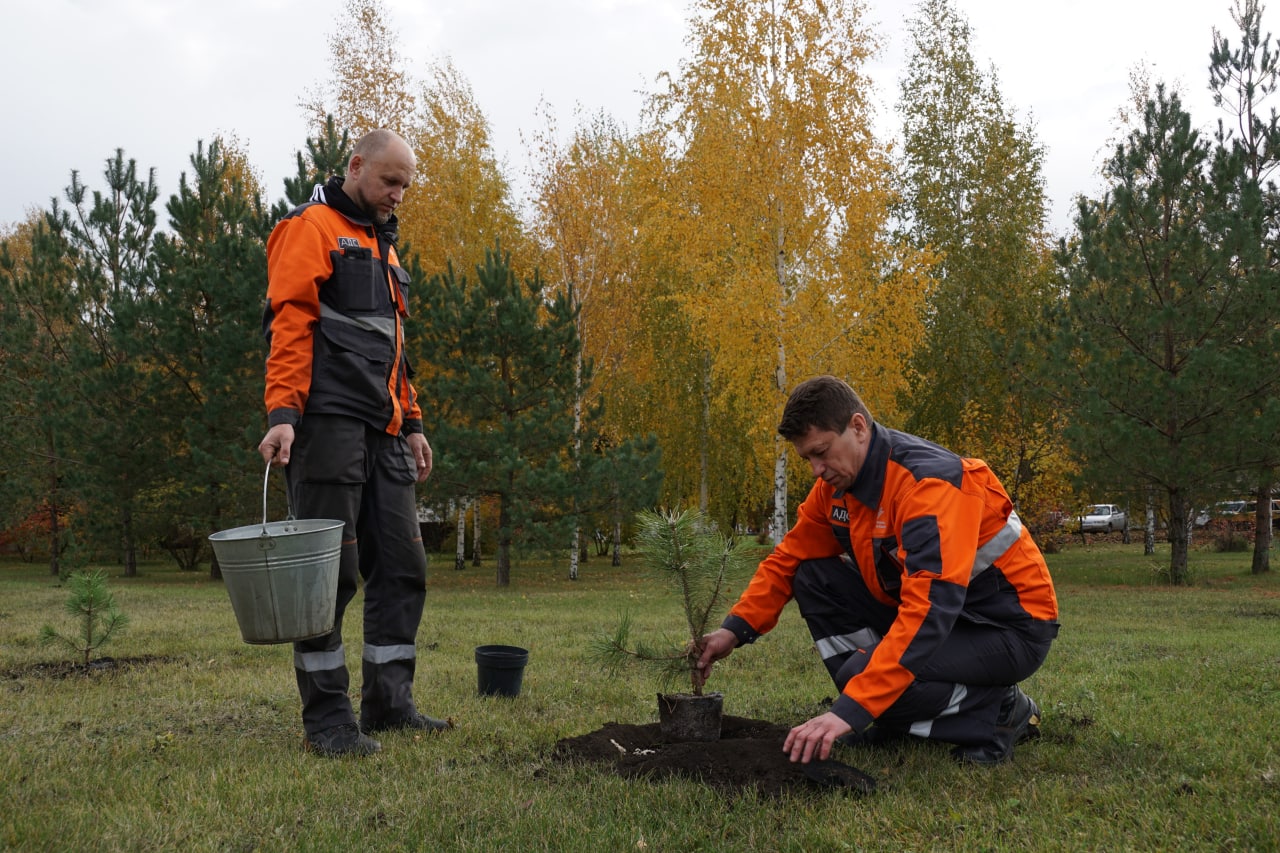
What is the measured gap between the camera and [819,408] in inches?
117

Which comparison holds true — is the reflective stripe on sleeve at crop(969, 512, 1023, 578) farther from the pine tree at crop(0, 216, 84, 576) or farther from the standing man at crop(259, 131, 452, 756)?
the pine tree at crop(0, 216, 84, 576)

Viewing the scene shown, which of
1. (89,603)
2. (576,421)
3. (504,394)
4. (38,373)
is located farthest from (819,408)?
(38,373)

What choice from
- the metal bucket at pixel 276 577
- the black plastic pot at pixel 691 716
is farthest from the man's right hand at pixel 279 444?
the black plastic pot at pixel 691 716

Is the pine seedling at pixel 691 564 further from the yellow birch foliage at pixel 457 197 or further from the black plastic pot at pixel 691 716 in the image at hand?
the yellow birch foliage at pixel 457 197

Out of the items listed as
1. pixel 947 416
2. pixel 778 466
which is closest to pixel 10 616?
pixel 778 466

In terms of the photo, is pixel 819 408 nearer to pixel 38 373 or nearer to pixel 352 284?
pixel 352 284

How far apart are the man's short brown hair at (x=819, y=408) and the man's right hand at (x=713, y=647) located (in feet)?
2.77

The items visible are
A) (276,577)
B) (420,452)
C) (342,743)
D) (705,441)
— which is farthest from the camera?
(705,441)

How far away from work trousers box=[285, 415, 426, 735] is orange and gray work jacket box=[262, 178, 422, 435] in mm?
106

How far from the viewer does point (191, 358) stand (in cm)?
1473

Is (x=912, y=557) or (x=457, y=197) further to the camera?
(x=457, y=197)

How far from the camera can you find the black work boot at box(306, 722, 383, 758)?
11.0 ft

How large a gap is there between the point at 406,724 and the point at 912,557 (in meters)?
2.14

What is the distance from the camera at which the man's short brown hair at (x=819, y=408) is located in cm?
297
